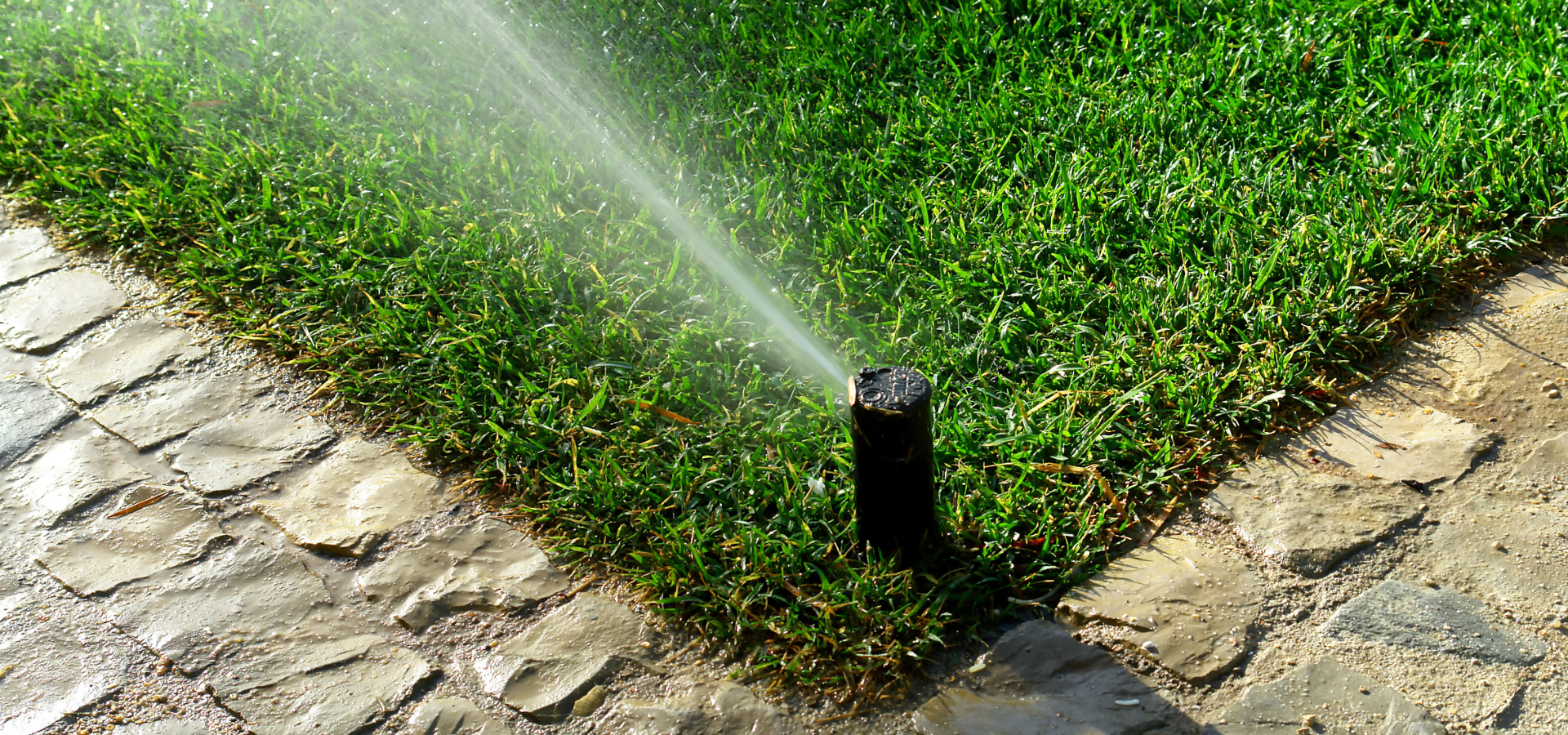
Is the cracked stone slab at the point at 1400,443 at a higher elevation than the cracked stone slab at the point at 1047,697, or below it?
higher

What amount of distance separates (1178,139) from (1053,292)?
2.95 feet

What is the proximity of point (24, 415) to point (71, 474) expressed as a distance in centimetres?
35

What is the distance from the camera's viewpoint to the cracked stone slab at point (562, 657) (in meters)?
2.23

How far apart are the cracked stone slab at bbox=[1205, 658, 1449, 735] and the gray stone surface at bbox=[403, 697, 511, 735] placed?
1335mm

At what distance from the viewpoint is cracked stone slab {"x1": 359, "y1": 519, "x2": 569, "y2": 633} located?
8.05ft

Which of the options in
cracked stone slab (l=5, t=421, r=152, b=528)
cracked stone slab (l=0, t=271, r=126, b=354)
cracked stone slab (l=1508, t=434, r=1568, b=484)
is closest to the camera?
→ cracked stone slab (l=1508, t=434, r=1568, b=484)

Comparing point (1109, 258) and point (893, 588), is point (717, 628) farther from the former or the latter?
point (1109, 258)

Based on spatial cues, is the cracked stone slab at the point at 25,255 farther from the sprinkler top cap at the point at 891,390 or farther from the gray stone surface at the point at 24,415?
the sprinkler top cap at the point at 891,390

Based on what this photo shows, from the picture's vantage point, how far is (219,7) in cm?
501

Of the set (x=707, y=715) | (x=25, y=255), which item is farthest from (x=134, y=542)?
(x=25, y=255)

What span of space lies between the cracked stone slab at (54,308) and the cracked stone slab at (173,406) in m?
0.46

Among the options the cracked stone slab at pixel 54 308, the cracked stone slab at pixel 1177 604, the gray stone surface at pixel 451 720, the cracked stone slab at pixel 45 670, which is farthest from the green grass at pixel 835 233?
the cracked stone slab at pixel 45 670

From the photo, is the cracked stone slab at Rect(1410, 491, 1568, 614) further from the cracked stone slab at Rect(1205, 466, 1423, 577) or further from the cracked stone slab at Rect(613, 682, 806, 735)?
the cracked stone slab at Rect(613, 682, 806, 735)

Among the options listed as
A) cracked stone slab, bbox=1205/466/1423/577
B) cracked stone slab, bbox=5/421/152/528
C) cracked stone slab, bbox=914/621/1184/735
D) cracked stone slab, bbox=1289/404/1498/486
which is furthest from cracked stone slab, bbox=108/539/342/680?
cracked stone slab, bbox=1289/404/1498/486
